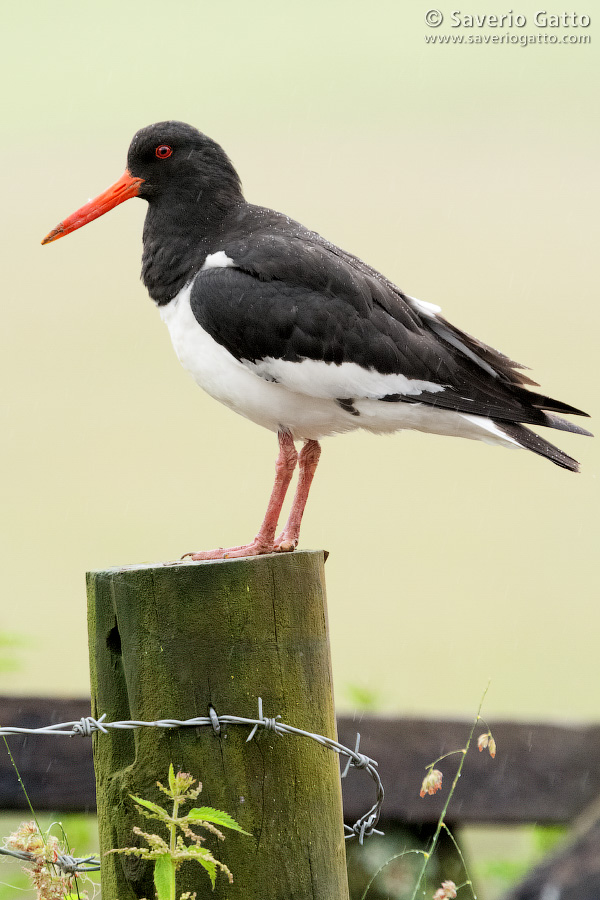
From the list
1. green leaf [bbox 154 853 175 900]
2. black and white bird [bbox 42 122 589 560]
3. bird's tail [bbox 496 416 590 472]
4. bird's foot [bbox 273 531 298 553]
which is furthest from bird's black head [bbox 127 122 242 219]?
green leaf [bbox 154 853 175 900]

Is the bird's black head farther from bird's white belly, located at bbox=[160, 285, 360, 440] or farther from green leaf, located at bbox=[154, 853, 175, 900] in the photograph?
green leaf, located at bbox=[154, 853, 175, 900]

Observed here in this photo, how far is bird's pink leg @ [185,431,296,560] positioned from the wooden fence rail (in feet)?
3.06

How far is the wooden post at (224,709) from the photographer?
231 centimetres

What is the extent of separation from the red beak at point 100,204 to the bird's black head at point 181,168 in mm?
46

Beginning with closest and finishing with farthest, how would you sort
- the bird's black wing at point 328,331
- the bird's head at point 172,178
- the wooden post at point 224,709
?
the wooden post at point 224,709, the bird's black wing at point 328,331, the bird's head at point 172,178

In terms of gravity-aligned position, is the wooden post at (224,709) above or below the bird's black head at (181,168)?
below

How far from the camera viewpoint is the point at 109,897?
7.96 feet

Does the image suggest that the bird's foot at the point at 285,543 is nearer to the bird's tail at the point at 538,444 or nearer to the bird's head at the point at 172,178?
the bird's tail at the point at 538,444

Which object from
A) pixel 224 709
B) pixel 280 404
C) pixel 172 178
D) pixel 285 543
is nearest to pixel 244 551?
pixel 285 543

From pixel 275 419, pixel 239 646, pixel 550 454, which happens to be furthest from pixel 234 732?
pixel 550 454

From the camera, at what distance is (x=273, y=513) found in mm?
3600

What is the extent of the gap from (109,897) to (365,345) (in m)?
2.22

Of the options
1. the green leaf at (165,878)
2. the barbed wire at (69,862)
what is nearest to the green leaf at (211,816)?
the green leaf at (165,878)

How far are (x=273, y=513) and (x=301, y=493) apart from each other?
1.58ft
